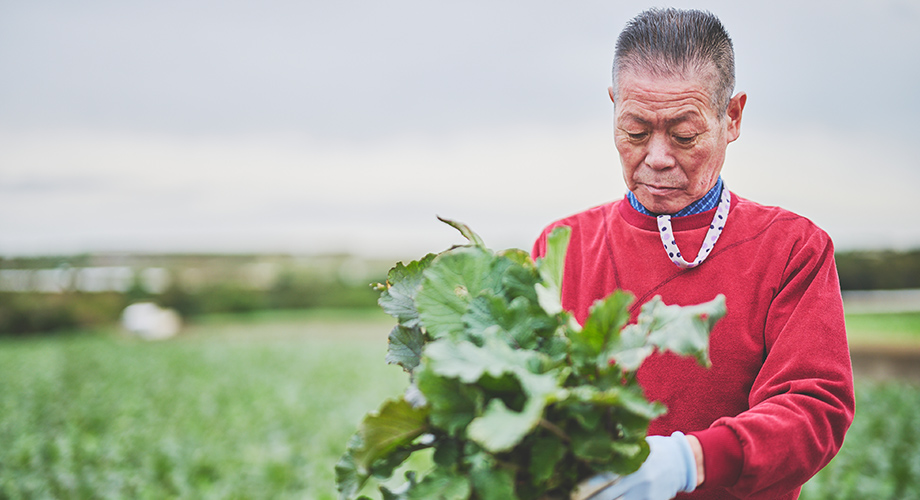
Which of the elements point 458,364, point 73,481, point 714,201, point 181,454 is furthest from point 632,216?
point 181,454

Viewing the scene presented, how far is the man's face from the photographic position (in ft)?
4.59

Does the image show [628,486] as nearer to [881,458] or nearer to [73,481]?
[73,481]

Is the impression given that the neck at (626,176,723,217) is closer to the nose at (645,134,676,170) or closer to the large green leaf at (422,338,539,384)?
the nose at (645,134,676,170)

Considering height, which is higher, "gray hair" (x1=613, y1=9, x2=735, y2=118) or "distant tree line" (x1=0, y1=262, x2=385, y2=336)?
"gray hair" (x1=613, y1=9, x2=735, y2=118)

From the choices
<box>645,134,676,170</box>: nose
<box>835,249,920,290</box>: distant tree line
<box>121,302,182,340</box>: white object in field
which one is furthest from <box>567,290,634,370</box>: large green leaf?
<box>835,249,920,290</box>: distant tree line

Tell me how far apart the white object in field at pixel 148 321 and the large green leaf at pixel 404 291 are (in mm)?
19477

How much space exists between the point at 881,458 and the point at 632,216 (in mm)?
5170

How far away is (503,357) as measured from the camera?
0.93m

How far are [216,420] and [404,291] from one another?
266 inches

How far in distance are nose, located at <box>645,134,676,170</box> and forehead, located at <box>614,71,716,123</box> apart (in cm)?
5

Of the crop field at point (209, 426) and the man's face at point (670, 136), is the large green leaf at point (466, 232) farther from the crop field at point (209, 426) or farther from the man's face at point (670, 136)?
the crop field at point (209, 426)

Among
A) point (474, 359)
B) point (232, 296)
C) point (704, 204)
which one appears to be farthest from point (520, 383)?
point (232, 296)

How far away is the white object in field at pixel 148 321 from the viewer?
19.2 metres

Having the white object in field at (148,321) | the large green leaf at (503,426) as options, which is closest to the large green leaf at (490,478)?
the large green leaf at (503,426)
